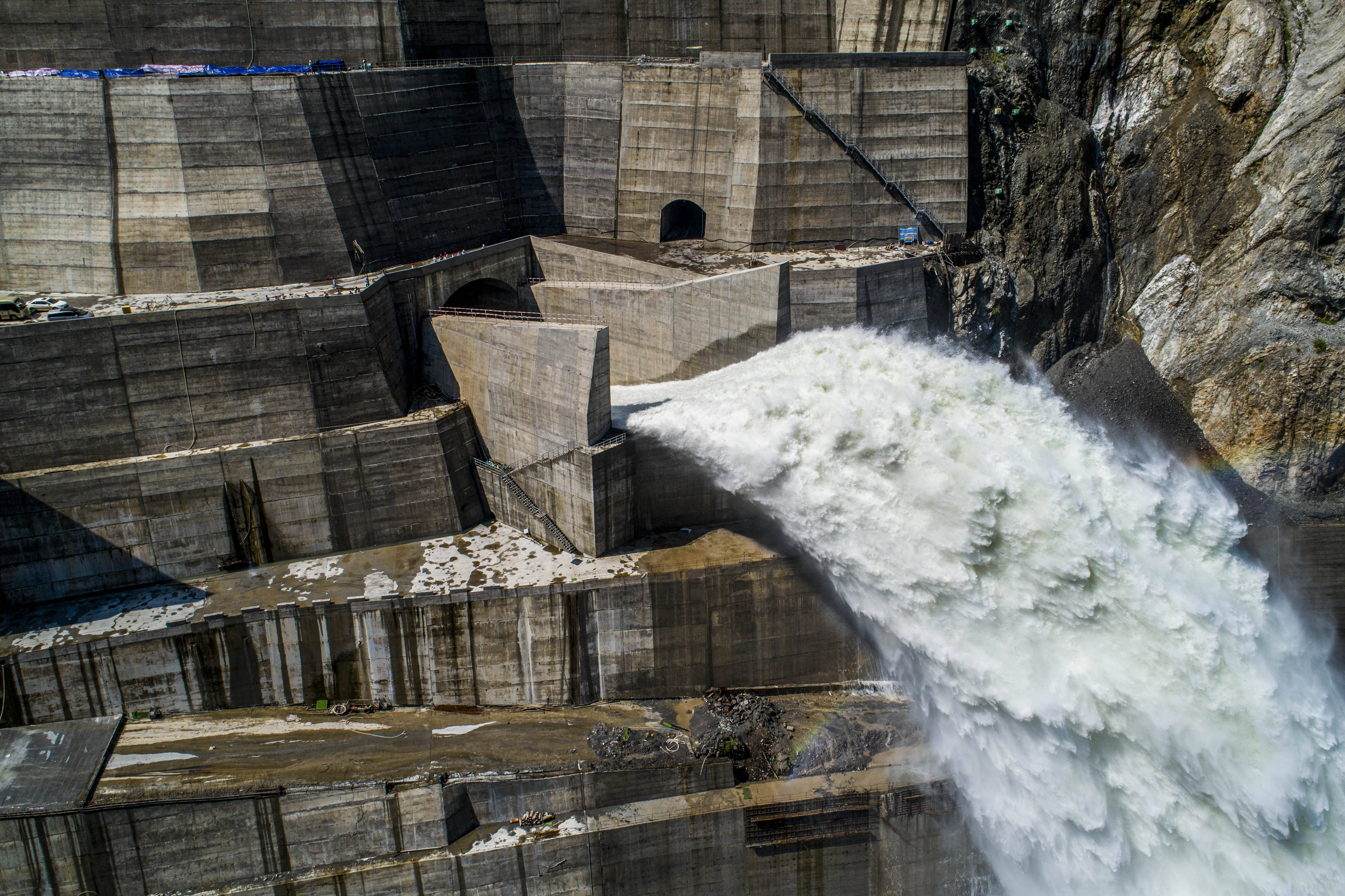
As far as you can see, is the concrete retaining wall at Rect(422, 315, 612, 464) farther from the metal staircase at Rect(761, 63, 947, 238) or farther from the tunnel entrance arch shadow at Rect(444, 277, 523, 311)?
the metal staircase at Rect(761, 63, 947, 238)

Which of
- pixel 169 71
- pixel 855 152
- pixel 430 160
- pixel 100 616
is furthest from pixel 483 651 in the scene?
pixel 855 152

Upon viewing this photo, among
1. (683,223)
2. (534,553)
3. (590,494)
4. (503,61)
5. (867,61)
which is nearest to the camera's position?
(590,494)

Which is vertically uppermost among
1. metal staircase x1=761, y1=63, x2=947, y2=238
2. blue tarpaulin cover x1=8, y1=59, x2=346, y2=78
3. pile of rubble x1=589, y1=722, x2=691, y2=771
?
blue tarpaulin cover x1=8, y1=59, x2=346, y2=78

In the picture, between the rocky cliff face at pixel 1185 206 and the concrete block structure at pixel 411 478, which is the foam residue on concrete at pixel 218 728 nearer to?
the concrete block structure at pixel 411 478

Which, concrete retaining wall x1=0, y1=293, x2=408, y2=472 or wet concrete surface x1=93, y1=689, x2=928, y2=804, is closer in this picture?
wet concrete surface x1=93, y1=689, x2=928, y2=804

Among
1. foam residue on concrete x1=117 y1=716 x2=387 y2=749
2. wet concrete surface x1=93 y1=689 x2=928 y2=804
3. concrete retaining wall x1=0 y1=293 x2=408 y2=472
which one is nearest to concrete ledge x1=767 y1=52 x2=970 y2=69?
concrete retaining wall x1=0 y1=293 x2=408 y2=472

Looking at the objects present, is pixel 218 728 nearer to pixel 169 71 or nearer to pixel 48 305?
pixel 48 305
